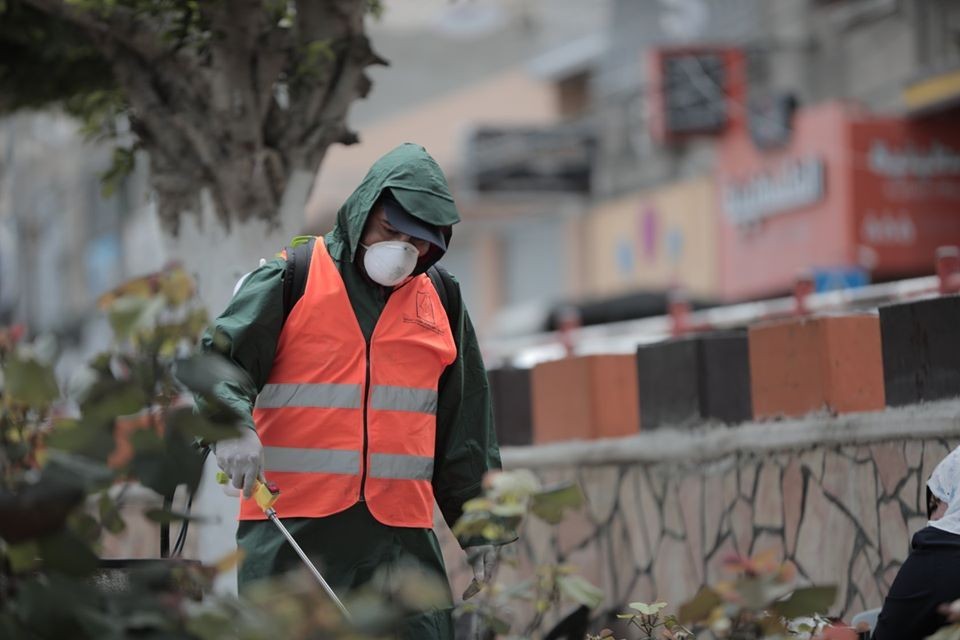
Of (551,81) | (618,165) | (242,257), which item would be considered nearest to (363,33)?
(242,257)

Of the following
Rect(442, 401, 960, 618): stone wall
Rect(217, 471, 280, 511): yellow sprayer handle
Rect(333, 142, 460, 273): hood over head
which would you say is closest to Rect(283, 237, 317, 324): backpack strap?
Rect(333, 142, 460, 273): hood over head

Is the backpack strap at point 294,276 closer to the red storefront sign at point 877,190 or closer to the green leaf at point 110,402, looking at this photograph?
the green leaf at point 110,402

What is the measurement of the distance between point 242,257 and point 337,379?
2870mm

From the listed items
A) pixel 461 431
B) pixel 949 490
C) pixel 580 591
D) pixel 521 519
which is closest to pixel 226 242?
pixel 461 431

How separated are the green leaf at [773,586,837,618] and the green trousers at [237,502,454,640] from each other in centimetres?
155

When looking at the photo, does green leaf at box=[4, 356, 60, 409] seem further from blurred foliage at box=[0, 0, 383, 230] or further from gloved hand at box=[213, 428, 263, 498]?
blurred foliage at box=[0, 0, 383, 230]

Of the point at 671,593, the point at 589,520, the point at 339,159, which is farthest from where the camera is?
the point at 339,159

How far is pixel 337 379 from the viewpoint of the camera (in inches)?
175

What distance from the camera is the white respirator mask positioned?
4391mm

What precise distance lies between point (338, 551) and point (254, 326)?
24.4 inches

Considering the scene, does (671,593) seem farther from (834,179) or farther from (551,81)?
(551,81)

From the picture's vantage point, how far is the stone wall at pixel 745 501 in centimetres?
588

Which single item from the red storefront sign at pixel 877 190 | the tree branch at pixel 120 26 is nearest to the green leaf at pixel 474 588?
the tree branch at pixel 120 26

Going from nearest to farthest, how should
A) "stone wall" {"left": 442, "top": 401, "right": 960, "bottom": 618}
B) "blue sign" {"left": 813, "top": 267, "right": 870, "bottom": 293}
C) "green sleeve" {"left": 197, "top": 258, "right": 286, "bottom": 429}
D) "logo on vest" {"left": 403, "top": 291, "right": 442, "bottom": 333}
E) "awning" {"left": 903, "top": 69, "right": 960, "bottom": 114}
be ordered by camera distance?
"green sleeve" {"left": 197, "top": 258, "right": 286, "bottom": 429} < "logo on vest" {"left": 403, "top": 291, "right": 442, "bottom": 333} < "stone wall" {"left": 442, "top": 401, "right": 960, "bottom": 618} < "awning" {"left": 903, "top": 69, "right": 960, "bottom": 114} < "blue sign" {"left": 813, "top": 267, "right": 870, "bottom": 293}
